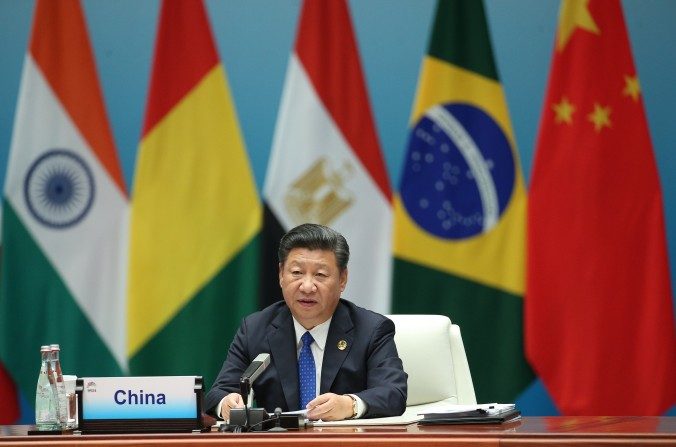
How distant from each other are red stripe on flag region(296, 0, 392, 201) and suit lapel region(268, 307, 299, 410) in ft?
5.19

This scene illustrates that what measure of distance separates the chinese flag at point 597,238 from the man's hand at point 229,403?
1995mm

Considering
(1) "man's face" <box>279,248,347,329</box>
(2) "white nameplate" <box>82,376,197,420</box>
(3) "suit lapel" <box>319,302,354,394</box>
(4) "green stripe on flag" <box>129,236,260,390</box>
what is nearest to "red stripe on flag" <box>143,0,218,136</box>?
(4) "green stripe on flag" <box>129,236,260,390</box>

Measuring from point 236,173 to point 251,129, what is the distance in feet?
0.88

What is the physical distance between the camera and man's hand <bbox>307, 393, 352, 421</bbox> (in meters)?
2.55

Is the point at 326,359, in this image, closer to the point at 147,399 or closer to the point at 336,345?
the point at 336,345

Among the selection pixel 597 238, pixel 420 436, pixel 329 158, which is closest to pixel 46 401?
pixel 420 436

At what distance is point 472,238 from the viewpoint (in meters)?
4.48

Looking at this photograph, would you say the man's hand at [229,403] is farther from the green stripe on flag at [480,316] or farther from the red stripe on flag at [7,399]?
the red stripe on flag at [7,399]

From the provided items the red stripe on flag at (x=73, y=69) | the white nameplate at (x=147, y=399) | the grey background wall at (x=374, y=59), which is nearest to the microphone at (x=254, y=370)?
the white nameplate at (x=147, y=399)

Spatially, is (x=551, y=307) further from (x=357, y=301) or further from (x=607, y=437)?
(x=607, y=437)

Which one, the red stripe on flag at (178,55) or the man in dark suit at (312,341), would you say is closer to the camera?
the man in dark suit at (312,341)

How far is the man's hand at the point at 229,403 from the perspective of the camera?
269 cm

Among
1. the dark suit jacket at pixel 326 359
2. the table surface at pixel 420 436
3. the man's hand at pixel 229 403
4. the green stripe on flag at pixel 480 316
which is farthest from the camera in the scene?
the green stripe on flag at pixel 480 316

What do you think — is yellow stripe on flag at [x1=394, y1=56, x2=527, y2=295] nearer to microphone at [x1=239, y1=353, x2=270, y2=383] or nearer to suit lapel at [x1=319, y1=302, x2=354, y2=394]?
suit lapel at [x1=319, y1=302, x2=354, y2=394]
